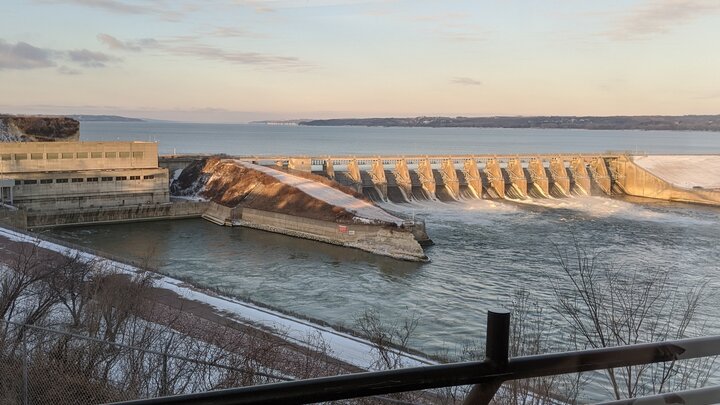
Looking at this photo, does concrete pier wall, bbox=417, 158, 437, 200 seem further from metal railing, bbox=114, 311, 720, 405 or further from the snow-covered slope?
metal railing, bbox=114, 311, 720, 405

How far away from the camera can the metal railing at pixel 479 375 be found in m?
1.34

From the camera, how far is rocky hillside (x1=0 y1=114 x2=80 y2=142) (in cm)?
5947

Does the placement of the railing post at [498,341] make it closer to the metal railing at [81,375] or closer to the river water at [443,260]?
the metal railing at [81,375]

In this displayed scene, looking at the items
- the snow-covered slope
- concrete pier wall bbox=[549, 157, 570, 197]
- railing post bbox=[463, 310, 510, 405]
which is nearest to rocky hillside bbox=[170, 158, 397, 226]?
concrete pier wall bbox=[549, 157, 570, 197]

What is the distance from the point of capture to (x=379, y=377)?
1.41 m

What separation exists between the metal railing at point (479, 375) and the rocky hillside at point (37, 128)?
6568 centimetres

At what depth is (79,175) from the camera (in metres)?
40.6

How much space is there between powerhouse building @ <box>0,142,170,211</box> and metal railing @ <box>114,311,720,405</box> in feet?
137

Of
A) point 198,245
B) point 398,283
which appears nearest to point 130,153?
point 198,245

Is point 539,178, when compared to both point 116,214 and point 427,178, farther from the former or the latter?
point 116,214

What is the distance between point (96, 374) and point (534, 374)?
24.7 ft

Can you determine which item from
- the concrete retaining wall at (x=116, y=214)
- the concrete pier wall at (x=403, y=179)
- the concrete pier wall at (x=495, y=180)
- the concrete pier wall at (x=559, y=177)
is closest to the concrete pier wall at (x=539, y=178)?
the concrete pier wall at (x=559, y=177)

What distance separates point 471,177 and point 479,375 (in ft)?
166

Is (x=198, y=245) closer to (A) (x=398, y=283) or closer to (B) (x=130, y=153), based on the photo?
(A) (x=398, y=283)
